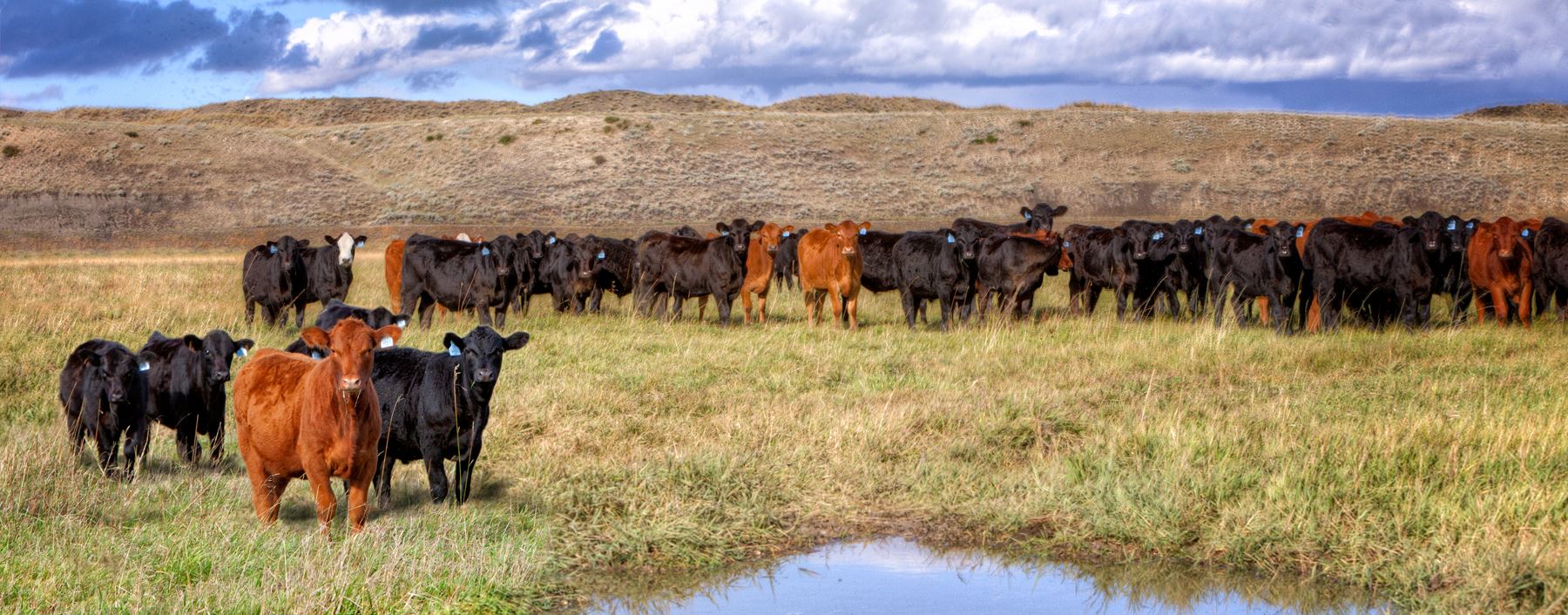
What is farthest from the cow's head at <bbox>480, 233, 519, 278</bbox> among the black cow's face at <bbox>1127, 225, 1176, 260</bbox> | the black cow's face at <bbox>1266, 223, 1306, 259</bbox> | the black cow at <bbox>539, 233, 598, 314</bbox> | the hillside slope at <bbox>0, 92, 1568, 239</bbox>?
the hillside slope at <bbox>0, 92, 1568, 239</bbox>

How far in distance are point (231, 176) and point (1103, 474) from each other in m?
57.9

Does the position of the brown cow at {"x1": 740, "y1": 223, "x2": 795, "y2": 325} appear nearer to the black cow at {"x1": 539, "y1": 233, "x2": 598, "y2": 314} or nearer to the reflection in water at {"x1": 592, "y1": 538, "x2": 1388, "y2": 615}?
the black cow at {"x1": 539, "y1": 233, "x2": 598, "y2": 314}

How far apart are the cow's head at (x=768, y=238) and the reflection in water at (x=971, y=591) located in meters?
11.4

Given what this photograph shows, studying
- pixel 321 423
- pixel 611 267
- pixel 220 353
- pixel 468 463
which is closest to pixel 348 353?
pixel 321 423

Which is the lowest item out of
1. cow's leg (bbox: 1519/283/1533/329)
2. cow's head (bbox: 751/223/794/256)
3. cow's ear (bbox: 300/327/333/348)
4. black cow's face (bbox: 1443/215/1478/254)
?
cow's leg (bbox: 1519/283/1533/329)

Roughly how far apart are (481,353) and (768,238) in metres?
12.5

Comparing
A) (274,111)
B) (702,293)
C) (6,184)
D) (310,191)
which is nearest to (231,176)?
(310,191)

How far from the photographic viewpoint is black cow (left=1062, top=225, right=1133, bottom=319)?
→ 17.7 m

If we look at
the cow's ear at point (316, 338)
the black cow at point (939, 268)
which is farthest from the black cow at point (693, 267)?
the cow's ear at point (316, 338)

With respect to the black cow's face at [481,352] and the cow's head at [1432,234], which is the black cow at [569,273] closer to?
the cow's head at [1432,234]

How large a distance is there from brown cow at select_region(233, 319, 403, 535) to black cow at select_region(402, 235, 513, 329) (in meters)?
9.56

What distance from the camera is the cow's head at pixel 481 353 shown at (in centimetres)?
724

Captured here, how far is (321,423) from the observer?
664 centimetres

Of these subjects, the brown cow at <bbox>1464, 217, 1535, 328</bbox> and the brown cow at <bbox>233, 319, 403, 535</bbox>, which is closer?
the brown cow at <bbox>233, 319, 403, 535</bbox>
